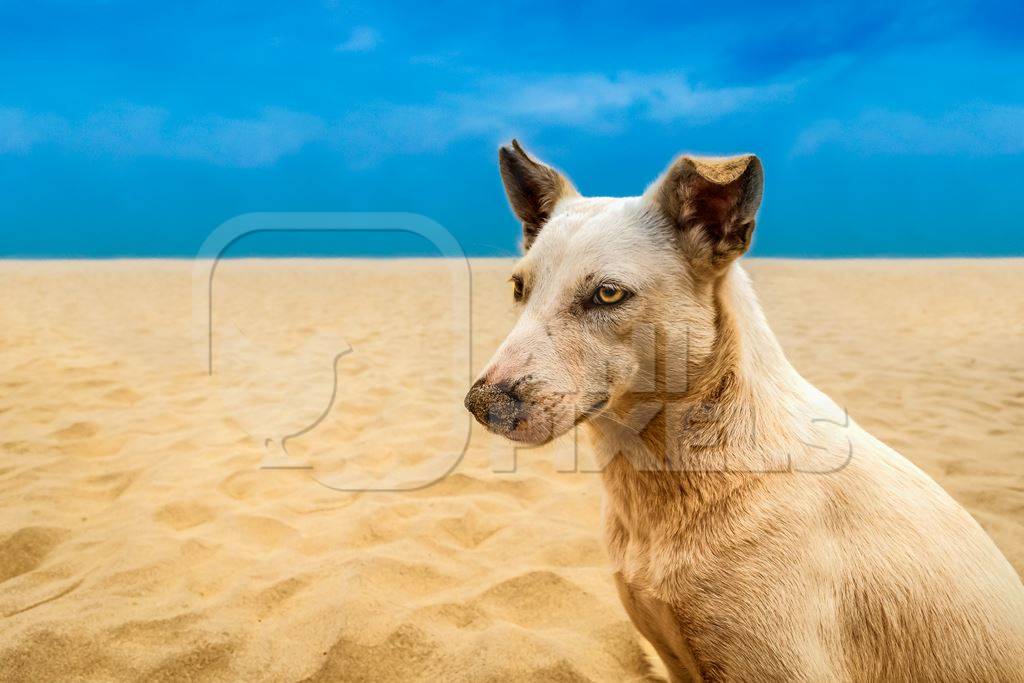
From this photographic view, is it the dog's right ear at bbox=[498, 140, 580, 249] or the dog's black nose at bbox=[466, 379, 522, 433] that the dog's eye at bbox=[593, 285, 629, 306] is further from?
the dog's right ear at bbox=[498, 140, 580, 249]

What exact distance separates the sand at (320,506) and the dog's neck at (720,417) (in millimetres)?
1255

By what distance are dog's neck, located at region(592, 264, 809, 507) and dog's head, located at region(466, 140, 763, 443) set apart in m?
0.04

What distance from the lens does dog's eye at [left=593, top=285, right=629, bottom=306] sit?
192 centimetres

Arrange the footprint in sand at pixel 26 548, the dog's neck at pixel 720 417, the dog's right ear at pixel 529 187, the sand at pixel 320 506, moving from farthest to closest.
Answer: the footprint in sand at pixel 26 548
the sand at pixel 320 506
the dog's right ear at pixel 529 187
the dog's neck at pixel 720 417

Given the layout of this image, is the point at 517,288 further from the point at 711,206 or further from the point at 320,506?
the point at 320,506

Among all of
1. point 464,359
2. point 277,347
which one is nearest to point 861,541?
point 464,359

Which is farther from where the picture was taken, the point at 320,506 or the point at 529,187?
the point at 320,506

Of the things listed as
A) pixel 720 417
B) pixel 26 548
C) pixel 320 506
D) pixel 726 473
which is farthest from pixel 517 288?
pixel 26 548

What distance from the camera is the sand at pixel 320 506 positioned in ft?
9.06

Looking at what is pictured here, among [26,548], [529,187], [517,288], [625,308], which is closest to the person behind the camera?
[625,308]

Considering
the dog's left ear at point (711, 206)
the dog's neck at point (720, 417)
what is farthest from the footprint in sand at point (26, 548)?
the dog's left ear at point (711, 206)

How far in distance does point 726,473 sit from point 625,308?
558 millimetres

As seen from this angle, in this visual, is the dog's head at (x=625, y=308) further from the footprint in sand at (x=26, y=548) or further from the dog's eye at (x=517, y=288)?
the footprint in sand at (x=26, y=548)

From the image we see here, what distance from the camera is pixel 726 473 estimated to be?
6.07 feet
